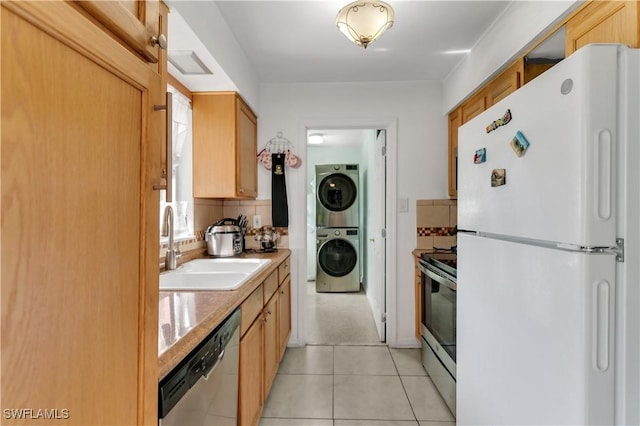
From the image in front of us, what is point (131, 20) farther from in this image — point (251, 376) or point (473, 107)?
point (473, 107)

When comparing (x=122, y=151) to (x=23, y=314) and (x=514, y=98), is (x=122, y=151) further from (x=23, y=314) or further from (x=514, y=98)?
(x=514, y=98)

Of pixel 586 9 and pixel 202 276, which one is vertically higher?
Answer: pixel 586 9

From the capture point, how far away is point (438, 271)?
2.00m

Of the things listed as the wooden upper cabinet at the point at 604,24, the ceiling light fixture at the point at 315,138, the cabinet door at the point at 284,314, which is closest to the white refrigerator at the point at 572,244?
the wooden upper cabinet at the point at 604,24

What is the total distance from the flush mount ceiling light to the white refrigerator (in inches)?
29.8

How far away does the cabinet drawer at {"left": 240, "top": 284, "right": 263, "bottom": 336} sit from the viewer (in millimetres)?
1357

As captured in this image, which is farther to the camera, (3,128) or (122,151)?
(122,151)

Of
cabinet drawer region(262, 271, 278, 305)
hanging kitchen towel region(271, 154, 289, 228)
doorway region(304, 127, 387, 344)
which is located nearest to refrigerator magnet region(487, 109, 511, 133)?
cabinet drawer region(262, 271, 278, 305)

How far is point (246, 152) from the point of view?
2467 millimetres

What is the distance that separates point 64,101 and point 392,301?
272 cm

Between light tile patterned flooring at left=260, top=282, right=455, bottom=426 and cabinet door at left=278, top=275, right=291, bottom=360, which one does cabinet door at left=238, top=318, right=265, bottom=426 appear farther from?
cabinet door at left=278, top=275, right=291, bottom=360

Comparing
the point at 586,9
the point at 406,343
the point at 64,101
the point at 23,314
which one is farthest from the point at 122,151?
the point at 406,343

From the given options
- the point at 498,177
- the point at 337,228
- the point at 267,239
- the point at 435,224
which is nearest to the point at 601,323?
the point at 498,177

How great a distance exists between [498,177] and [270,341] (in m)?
1.54
